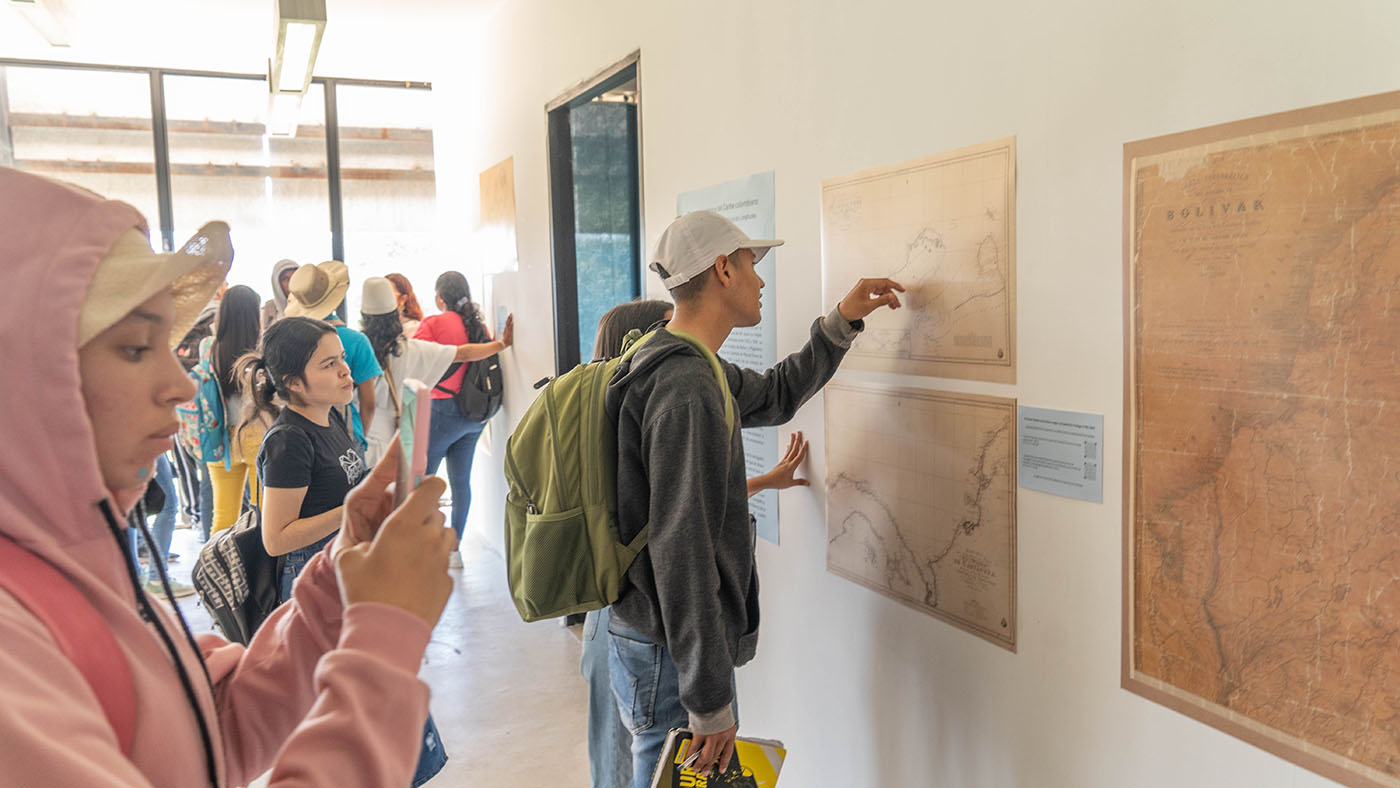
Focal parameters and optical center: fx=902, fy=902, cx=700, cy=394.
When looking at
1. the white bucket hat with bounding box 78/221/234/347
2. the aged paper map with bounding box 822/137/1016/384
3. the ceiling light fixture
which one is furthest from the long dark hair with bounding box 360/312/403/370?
the white bucket hat with bounding box 78/221/234/347

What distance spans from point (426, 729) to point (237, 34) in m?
5.63

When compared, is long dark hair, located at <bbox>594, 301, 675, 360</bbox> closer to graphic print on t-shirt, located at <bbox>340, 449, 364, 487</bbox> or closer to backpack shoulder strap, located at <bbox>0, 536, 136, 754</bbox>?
graphic print on t-shirt, located at <bbox>340, 449, 364, 487</bbox>

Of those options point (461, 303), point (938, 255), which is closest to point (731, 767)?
point (938, 255)

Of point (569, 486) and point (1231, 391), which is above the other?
point (1231, 391)

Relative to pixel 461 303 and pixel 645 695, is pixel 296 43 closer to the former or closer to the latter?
pixel 461 303

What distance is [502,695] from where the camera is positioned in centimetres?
371

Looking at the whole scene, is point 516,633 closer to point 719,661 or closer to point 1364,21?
point 719,661

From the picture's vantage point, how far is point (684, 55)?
2.89 m

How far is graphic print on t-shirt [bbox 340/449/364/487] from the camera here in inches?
96.1

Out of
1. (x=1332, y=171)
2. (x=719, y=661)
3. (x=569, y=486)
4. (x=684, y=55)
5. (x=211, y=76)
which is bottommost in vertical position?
(x=719, y=661)

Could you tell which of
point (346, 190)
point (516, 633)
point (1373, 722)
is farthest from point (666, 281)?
point (346, 190)

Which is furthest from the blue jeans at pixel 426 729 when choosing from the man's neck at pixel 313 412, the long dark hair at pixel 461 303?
the long dark hair at pixel 461 303

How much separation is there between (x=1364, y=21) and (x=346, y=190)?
7502 mm

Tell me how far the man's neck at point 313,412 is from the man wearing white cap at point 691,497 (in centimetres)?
103
